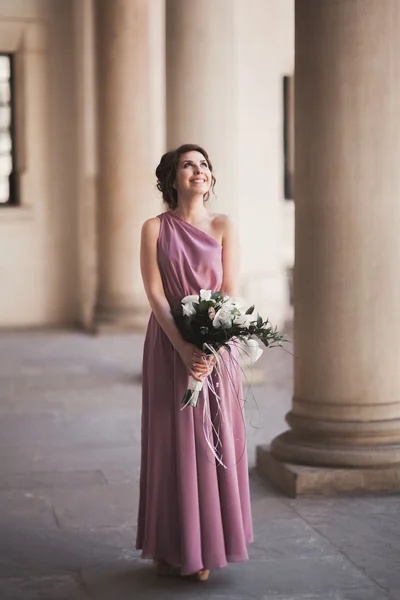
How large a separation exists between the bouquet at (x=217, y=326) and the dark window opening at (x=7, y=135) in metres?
9.66

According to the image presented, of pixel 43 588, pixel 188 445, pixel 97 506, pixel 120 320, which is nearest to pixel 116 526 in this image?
pixel 97 506

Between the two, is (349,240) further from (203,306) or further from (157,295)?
(203,306)

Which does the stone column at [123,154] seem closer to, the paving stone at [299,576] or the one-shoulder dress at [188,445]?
the paving stone at [299,576]

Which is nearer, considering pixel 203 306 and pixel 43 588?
pixel 203 306

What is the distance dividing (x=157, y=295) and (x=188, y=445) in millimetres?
618

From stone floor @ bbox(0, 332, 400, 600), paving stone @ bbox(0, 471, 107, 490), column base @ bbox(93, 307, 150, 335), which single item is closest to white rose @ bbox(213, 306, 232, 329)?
stone floor @ bbox(0, 332, 400, 600)

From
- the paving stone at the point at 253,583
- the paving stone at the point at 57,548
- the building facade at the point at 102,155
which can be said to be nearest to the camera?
the paving stone at the point at 253,583

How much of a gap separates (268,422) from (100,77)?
613cm

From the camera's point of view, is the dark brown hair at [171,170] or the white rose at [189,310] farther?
the dark brown hair at [171,170]

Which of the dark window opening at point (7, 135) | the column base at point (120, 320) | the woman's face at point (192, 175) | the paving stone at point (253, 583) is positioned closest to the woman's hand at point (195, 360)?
the woman's face at point (192, 175)

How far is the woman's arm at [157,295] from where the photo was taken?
4.29 meters

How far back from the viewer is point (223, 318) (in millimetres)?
4125

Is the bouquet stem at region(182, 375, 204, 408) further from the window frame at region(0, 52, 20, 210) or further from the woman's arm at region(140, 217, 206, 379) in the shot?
the window frame at region(0, 52, 20, 210)

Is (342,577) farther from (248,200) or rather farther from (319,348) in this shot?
(248,200)
